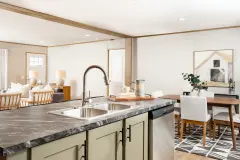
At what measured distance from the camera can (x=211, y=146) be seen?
3.62 metres

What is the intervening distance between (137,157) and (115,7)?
2.69m

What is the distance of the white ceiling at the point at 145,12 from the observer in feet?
11.7

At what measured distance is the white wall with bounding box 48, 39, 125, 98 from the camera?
7805 millimetres

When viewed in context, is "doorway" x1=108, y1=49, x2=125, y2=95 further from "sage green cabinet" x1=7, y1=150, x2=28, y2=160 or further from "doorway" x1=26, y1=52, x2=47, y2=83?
"sage green cabinet" x1=7, y1=150, x2=28, y2=160

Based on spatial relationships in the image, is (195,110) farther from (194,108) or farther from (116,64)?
(116,64)

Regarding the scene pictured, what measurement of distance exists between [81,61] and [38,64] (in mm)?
2497

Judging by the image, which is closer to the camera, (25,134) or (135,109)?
(25,134)

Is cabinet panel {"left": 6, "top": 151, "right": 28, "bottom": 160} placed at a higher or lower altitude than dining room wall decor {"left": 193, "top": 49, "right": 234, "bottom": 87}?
lower

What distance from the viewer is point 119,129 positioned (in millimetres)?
1790

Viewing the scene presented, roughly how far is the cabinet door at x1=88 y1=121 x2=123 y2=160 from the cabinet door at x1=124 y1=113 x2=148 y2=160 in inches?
4.2

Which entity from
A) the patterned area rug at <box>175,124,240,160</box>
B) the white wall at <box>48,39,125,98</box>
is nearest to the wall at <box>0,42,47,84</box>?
the white wall at <box>48,39,125,98</box>

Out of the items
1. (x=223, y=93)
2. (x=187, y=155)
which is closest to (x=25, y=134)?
(x=187, y=155)

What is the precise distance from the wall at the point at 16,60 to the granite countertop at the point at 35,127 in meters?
7.77

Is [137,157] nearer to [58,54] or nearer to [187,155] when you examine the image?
[187,155]
